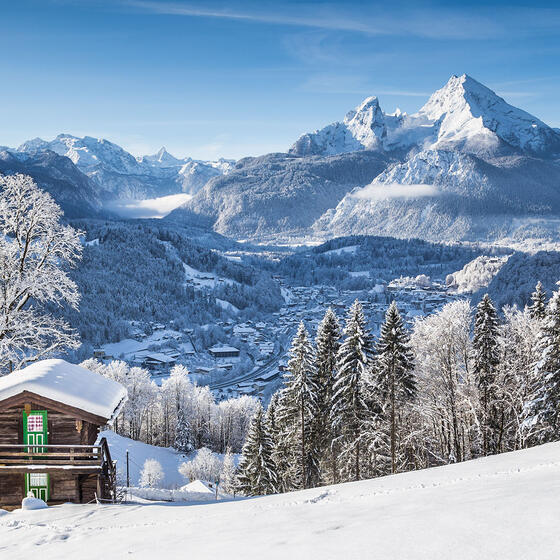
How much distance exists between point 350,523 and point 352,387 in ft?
59.0

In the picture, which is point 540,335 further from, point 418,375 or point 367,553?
point 367,553

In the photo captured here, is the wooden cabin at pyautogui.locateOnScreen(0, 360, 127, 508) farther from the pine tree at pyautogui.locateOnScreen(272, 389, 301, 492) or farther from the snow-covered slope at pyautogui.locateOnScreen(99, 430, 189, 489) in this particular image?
the snow-covered slope at pyautogui.locateOnScreen(99, 430, 189, 489)

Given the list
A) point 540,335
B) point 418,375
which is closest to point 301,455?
point 418,375

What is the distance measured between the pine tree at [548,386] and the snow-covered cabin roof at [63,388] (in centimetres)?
2065

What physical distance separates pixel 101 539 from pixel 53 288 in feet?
35.0

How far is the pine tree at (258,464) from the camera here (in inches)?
1316

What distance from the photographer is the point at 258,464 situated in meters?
33.9

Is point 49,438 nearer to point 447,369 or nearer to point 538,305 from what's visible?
point 447,369

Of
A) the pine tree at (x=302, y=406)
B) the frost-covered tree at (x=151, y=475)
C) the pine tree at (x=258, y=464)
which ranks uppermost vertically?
the pine tree at (x=302, y=406)

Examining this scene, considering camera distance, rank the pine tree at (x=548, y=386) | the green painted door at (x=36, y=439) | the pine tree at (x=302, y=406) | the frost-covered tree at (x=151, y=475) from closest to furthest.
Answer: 1. the green painted door at (x=36, y=439)
2. the pine tree at (x=548, y=386)
3. the pine tree at (x=302, y=406)
4. the frost-covered tree at (x=151, y=475)

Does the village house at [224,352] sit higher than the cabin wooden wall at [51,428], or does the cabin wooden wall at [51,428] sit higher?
the cabin wooden wall at [51,428]

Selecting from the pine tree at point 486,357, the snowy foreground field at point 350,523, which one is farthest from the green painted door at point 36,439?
the pine tree at point 486,357

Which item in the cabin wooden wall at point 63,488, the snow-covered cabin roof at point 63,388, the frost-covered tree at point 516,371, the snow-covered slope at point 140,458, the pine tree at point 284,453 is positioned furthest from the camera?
the snow-covered slope at point 140,458

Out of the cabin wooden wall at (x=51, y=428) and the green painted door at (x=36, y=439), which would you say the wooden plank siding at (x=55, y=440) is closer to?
the cabin wooden wall at (x=51, y=428)
